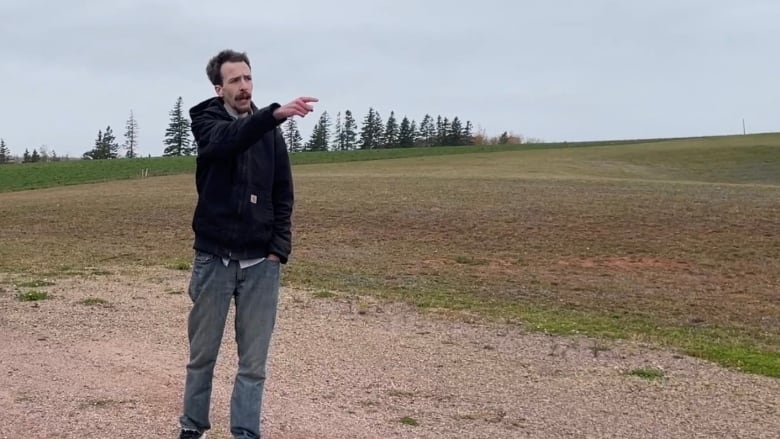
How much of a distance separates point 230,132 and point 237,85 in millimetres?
318

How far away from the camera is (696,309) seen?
10.4 meters

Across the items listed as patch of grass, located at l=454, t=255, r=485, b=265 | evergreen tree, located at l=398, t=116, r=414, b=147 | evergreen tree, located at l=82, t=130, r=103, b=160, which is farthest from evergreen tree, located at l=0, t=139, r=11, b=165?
patch of grass, located at l=454, t=255, r=485, b=265

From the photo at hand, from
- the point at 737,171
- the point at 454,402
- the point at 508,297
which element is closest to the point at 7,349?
the point at 454,402

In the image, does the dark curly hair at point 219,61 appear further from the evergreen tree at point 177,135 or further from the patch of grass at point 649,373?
the evergreen tree at point 177,135

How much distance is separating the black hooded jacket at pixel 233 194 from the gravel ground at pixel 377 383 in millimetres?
1238

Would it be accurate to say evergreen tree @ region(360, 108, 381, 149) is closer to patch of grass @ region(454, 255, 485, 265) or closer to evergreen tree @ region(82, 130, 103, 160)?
evergreen tree @ region(82, 130, 103, 160)

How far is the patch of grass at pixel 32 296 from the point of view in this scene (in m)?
8.80

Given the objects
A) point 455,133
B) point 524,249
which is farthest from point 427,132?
point 524,249

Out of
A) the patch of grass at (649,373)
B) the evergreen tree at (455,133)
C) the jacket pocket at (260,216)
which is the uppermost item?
the evergreen tree at (455,133)

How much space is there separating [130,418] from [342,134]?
101623 millimetres

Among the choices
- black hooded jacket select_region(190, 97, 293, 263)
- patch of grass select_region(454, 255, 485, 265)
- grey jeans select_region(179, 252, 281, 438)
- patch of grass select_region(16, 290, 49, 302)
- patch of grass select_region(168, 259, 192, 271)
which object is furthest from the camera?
patch of grass select_region(454, 255, 485, 265)

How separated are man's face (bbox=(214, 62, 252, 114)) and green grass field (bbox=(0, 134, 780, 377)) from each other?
16.5ft

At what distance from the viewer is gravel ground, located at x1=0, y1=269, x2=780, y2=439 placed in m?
4.61

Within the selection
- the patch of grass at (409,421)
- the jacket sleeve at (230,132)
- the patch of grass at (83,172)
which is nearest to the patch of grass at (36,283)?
the patch of grass at (409,421)
